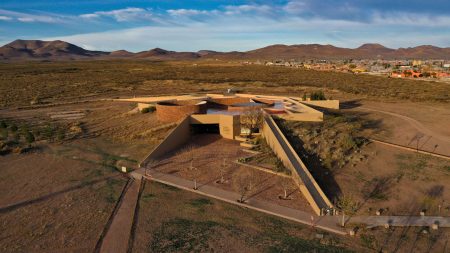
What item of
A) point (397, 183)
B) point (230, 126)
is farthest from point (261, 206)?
point (230, 126)

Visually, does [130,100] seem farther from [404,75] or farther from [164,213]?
[404,75]

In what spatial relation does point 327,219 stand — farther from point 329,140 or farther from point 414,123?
point 414,123

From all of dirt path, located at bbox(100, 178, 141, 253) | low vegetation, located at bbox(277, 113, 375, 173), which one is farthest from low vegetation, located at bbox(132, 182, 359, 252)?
low vegetation, located at bbox(277, 113, 375, 173)

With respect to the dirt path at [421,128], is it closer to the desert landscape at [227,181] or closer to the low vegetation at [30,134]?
the desert landscape at [227,181]

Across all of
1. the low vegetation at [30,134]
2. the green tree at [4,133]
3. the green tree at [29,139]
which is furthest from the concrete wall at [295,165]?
the green tree at [4,133]

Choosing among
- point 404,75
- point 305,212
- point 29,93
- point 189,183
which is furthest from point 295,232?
point 404,75

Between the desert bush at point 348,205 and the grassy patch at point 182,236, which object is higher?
the desert bush at point 348,205
